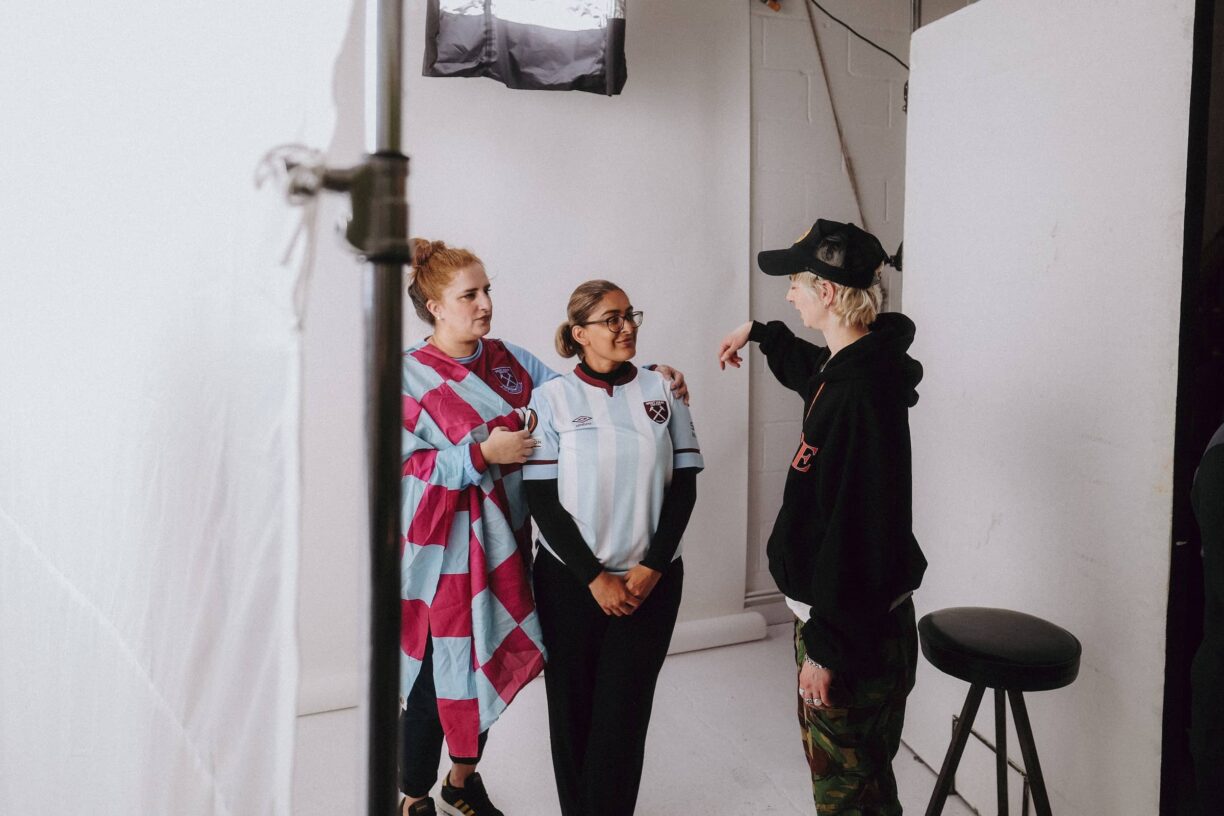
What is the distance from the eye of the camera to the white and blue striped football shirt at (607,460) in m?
1.85

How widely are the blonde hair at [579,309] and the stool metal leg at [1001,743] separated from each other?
43.6 inches

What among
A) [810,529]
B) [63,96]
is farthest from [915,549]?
[63,96]

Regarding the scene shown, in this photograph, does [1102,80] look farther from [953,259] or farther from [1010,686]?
[1010,686]

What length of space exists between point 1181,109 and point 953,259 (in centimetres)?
68

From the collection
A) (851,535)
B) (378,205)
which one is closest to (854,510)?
(851,535)

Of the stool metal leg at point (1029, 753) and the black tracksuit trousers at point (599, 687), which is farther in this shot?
the black tracksuit trousers at point (599, 687)

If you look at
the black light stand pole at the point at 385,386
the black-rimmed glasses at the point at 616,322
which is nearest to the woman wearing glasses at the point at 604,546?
the black-rimmed glasses at the point at 616,322

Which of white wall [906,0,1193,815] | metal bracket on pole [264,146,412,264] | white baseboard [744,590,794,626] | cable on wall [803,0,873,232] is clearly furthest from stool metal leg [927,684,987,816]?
cable on wall [803,0,873,232]

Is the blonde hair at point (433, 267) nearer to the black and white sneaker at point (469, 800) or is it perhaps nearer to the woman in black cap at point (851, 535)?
the woman in black cap at point (851, 535)

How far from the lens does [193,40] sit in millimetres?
543

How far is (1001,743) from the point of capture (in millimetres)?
1692

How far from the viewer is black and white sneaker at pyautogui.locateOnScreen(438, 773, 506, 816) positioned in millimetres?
2164

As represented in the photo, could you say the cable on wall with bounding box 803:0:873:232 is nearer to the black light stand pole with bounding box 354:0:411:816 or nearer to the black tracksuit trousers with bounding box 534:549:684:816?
the black tracksuit trousers with bounding box 534:549:684:816

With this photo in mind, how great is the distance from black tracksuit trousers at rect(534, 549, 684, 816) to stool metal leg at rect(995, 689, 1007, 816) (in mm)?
676
